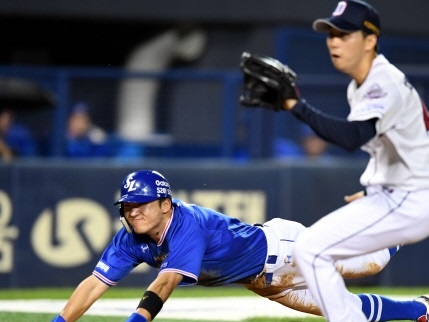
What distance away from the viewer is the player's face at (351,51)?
550 centimetres

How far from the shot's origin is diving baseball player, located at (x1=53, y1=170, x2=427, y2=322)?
19.0ft

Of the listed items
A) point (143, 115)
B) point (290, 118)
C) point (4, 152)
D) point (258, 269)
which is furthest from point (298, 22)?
point (258, 269)

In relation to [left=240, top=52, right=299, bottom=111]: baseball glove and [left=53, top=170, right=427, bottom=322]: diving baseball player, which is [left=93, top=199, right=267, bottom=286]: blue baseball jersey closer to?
[left=53, top=170, right=427, bottom=322]: diving baseball player

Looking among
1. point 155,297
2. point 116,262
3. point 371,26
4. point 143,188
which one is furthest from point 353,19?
point 116,262

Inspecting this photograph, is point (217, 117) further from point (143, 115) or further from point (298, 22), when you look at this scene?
point (298, 22)

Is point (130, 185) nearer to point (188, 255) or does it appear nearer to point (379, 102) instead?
point (188, 255)

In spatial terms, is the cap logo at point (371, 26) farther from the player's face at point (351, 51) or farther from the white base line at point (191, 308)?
the white base line at point (191, 308)

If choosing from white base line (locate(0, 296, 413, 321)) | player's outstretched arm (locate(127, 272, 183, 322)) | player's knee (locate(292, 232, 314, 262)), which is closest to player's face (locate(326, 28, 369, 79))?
player's knee (locate(292, 232, 314, 262))

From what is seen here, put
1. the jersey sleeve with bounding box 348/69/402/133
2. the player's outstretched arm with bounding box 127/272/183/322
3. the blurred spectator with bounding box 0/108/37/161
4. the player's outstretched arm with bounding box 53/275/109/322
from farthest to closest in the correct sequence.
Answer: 1. the blurred spectator with bounding box 0/108/37/161
2. the player's outstretched arm with bounding box 53/275/109/322
3. the player's outstretched arm with bounding box 127/272/183/322
4. the jersey sleeve with bounding box 348/69/402/133

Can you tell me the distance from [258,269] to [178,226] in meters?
0.67

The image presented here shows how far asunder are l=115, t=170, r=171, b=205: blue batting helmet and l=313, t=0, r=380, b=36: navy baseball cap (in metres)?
1.22

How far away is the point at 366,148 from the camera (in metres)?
5.62

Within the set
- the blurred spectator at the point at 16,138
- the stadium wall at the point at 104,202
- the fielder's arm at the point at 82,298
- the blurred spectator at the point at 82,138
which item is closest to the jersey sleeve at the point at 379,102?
the fielder's arm at the point at 82,298

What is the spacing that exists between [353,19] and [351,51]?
0.52 feet
